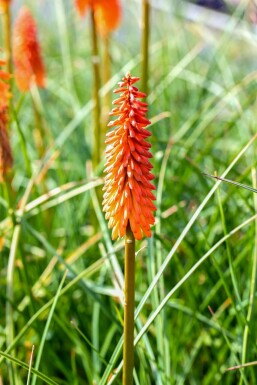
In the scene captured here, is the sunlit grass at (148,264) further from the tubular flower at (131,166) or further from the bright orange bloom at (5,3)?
the bright orange bloom at (5,3)

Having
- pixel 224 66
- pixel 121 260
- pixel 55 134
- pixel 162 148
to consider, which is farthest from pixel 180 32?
pixel 121 260

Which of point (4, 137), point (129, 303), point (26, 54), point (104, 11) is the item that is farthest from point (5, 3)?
point (129, 303)

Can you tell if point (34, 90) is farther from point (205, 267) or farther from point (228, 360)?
point (228, 360)

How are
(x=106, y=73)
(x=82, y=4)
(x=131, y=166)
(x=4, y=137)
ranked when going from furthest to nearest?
(x=106, y=73) < (x=82, y=4) < (x=4, y=137) < (x=131, y=166)

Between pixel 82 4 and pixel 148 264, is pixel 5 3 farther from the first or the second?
pixel 148 264

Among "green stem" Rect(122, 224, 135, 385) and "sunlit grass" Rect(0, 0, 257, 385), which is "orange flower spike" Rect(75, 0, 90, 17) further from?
"green stem" Rect(122, 224, 135, 385)

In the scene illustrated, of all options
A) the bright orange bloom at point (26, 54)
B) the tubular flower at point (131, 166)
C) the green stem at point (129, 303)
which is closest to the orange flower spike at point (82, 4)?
the bright orange bloom at point (26, 54)
